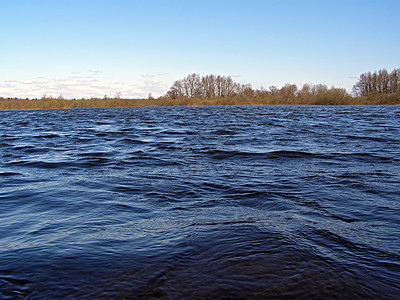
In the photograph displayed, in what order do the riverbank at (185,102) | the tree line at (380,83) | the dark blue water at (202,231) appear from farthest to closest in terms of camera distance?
1. the tree line at (380,83)
2. the riverbank at (185,102)
3. the dark blue water at (202,231)

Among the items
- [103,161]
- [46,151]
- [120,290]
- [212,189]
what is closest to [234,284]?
[120,290]

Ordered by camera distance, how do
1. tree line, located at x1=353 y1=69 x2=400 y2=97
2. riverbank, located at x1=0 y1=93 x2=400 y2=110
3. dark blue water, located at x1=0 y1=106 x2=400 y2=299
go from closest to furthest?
dark blue water, located at x1=0 y1=106 x2=400 y2=299
riverbank, located at x1=0 y1=93 x2=400 y2=110
tree line, located at x1=353 y1=69 x2=400 y2=97

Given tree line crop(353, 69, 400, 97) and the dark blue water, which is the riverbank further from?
the dark blue water

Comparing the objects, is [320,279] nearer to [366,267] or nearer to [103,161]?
[366,267]

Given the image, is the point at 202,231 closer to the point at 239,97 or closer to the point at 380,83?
the point at 239,97

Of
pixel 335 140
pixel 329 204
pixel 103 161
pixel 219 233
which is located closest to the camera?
pixel 219 233

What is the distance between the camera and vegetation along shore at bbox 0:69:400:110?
66938 millimetres

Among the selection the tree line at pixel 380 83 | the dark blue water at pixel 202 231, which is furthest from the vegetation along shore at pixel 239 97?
the dark blue water at pixel 202 231

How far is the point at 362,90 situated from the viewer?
3748 inches

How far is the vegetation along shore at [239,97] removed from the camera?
220 feet

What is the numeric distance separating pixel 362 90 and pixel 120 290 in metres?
106

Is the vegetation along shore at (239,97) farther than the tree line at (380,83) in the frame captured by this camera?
No

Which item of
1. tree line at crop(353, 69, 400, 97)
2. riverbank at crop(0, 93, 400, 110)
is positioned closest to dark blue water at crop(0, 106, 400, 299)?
riverbank at crop(0, 93, 400, 110)

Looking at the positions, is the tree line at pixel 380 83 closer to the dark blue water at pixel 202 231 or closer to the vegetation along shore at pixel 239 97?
the vegetation along shore at pixel 239 97
